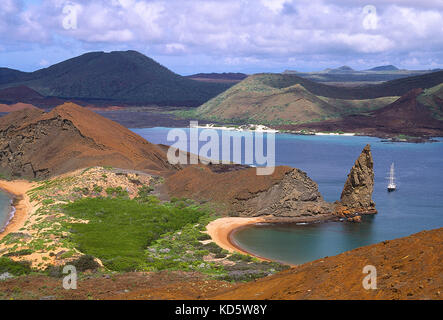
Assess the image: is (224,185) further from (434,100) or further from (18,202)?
(434,100)

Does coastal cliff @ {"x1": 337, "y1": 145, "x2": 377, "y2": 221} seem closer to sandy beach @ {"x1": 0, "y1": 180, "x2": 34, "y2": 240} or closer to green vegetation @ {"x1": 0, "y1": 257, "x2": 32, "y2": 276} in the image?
sandy beach @ {"x1": 0, "y1": 180, "x2": 34, "y2": 240}

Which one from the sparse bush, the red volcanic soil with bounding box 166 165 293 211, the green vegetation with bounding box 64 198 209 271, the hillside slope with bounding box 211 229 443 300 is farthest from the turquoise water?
the hillside slope with bounding box 211 229 443 300

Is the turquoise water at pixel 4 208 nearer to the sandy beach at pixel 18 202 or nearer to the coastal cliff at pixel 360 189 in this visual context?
the sandy beach at pixel 18 202

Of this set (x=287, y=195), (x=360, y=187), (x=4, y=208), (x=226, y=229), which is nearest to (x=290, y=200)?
(x=287, y=195)

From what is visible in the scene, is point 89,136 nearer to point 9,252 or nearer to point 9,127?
point 9,127

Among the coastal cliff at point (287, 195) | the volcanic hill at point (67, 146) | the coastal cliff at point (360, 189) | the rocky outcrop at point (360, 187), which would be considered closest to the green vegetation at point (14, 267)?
the coastal cliff at point (287, 195)
